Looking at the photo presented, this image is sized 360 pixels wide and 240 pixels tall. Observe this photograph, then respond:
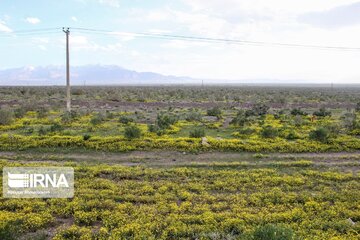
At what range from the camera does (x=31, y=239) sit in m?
6.99

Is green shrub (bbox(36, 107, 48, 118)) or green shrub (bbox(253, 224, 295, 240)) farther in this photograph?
green shrub (bbox(36, 107, 48, 118))

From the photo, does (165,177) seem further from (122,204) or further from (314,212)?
(314,212)

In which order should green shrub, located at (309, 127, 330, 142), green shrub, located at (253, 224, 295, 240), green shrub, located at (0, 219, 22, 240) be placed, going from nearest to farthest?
green shrub, located at (253, 224, 295, 240), green shrub, located at (0, 219, 22, 240), green shrub, located at (309, 127, 330, 142)

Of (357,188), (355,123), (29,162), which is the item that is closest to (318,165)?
(357,188)

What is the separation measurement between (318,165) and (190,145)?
6.34 meters

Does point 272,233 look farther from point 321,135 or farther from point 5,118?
point 5,118

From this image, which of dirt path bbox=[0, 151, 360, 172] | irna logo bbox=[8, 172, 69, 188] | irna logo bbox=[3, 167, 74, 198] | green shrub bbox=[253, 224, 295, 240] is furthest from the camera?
dirt path bbox=[0, 151, 360, 172]

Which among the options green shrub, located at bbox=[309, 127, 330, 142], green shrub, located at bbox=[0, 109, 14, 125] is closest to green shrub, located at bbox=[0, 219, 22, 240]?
green shrub, located at bbox=[309, 127, 330, 142]

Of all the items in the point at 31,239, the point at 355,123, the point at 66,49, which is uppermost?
the point at 66,49

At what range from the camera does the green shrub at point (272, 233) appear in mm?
6070

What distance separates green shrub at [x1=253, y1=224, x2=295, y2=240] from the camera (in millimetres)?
6070

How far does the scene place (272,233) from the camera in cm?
614

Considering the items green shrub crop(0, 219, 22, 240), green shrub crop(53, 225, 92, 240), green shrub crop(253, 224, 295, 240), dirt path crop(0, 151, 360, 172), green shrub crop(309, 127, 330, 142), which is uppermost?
green shrub crop(309, 127, 330, 142)

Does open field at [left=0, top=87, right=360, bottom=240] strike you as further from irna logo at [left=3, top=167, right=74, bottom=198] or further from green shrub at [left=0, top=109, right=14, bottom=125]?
green shrub at [left=0, top=109, right=14, bottom=125]
